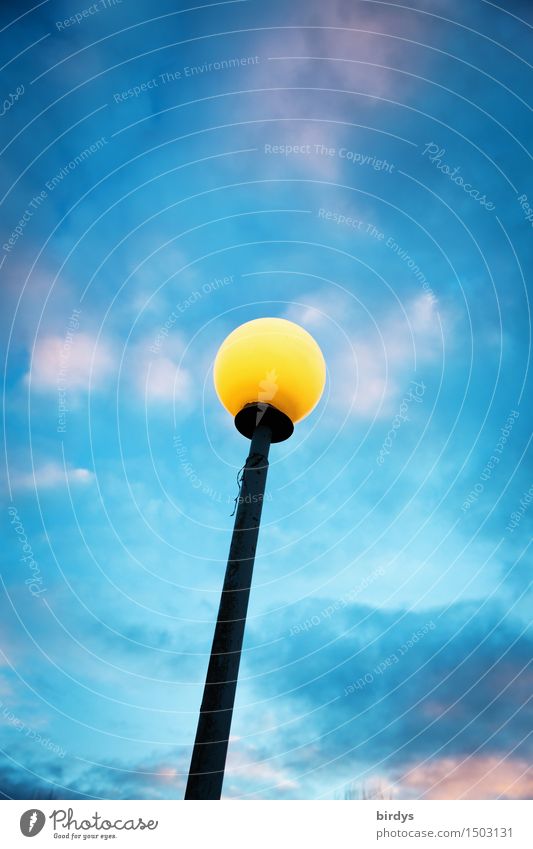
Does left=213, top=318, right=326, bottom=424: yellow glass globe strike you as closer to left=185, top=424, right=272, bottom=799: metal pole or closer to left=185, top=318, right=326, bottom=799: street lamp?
left=185, top=318, right=326, bottom=799: street lamp

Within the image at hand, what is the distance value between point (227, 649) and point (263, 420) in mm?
2074

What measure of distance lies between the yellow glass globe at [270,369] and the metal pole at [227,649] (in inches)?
22.3

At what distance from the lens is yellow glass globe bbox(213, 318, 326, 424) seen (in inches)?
204

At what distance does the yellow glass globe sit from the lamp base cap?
0.15ft

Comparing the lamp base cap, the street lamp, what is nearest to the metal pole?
the street lamp

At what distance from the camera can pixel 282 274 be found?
12.3 metres

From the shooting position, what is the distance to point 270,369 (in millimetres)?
5168

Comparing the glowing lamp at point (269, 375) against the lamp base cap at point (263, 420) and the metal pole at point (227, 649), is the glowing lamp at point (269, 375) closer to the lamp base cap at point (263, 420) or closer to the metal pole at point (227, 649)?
the lamp base cap at point (263, 420)

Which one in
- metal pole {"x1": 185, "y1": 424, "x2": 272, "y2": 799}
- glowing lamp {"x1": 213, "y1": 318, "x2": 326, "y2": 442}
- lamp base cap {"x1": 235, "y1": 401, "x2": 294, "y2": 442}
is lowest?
metal pole {"x1": 185, "y1": 424, "x2": 272, "y2": 799}

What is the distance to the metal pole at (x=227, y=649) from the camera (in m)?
3.68

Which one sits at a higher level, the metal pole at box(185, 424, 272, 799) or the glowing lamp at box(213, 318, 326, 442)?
the glowing lamp at box(213, 318, 326, 442)
